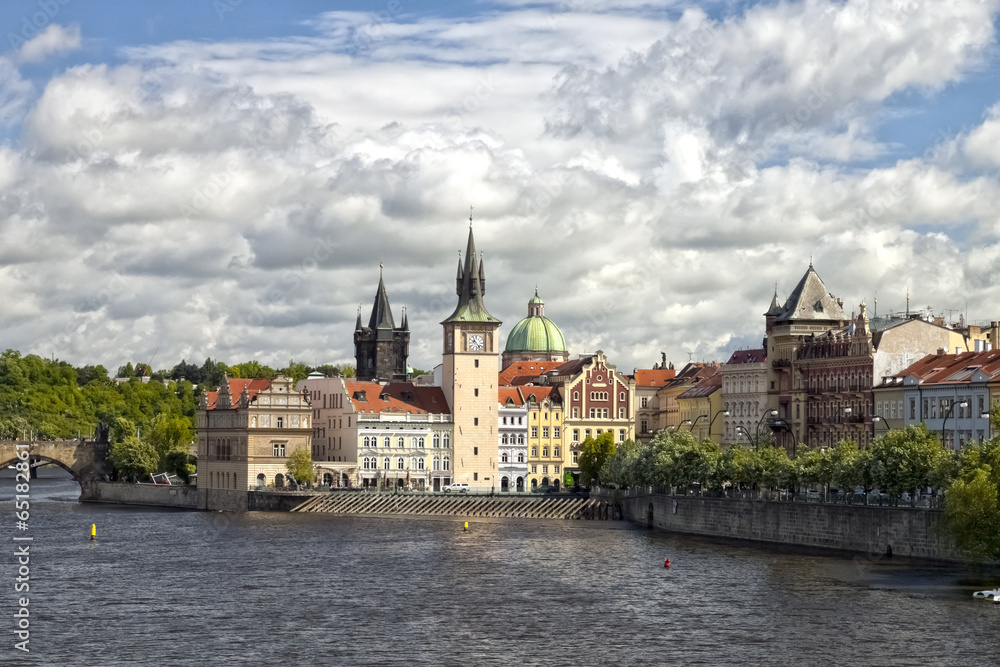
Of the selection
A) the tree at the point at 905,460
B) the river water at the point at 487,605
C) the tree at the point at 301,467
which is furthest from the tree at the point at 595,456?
the tree at the point at 905,460

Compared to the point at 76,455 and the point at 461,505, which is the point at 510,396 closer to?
the point at 461,505

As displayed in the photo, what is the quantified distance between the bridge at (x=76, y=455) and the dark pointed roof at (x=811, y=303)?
7920 centimetres

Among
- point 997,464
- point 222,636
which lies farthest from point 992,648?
point 222,636

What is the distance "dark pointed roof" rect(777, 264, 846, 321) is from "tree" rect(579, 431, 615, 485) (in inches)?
924

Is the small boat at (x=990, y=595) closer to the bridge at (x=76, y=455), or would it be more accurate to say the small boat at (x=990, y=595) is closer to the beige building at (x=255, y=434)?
the beige building at (x=255, y=434)

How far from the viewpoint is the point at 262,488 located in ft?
566

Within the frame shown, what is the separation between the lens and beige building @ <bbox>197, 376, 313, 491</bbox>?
175 meters

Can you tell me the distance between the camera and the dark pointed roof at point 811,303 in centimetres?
15438

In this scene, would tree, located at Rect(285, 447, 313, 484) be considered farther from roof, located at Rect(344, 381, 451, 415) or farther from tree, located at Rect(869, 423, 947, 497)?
tree, located at Rect(869, 423, 947, 497)

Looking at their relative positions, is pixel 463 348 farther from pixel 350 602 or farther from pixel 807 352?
pixel 350 602

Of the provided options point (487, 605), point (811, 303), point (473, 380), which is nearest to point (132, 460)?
point (473, 380)

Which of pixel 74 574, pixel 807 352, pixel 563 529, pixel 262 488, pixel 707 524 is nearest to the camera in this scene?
pixel 74 574

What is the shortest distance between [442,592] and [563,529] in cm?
4978

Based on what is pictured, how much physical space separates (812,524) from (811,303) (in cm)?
5264
